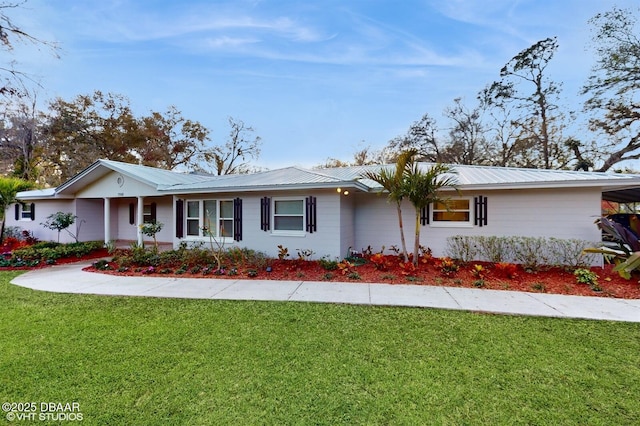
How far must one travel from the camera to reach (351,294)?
5691 mm

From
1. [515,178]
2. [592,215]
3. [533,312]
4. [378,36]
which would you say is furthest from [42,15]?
[592,215]

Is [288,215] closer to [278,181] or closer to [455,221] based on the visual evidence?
[278,181]

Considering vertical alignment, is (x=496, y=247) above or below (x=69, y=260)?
above

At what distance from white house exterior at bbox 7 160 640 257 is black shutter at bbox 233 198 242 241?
0.03 m

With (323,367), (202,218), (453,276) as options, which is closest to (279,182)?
(202,218)

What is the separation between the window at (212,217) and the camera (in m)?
9.98

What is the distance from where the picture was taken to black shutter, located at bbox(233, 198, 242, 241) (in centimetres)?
959

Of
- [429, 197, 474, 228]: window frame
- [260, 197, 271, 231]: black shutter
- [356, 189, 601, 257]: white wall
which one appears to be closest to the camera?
[356, 189, 601, 257]: white wall

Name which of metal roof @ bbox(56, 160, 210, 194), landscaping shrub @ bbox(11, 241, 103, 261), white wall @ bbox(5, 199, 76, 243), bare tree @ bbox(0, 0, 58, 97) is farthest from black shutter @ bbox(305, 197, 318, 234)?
white wall @ bbox(5, 199, 76, 243)

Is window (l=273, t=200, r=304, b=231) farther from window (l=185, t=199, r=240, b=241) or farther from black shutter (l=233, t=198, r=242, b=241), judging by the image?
window (l=185, t=199, r=240, b=241)

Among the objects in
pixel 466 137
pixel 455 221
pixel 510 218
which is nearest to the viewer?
pixel 510 218

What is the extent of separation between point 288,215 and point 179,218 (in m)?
4.55

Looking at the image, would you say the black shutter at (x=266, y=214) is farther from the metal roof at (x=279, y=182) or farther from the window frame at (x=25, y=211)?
the window frame at (x=25, y=211)

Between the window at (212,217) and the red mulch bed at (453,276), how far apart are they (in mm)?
2376
